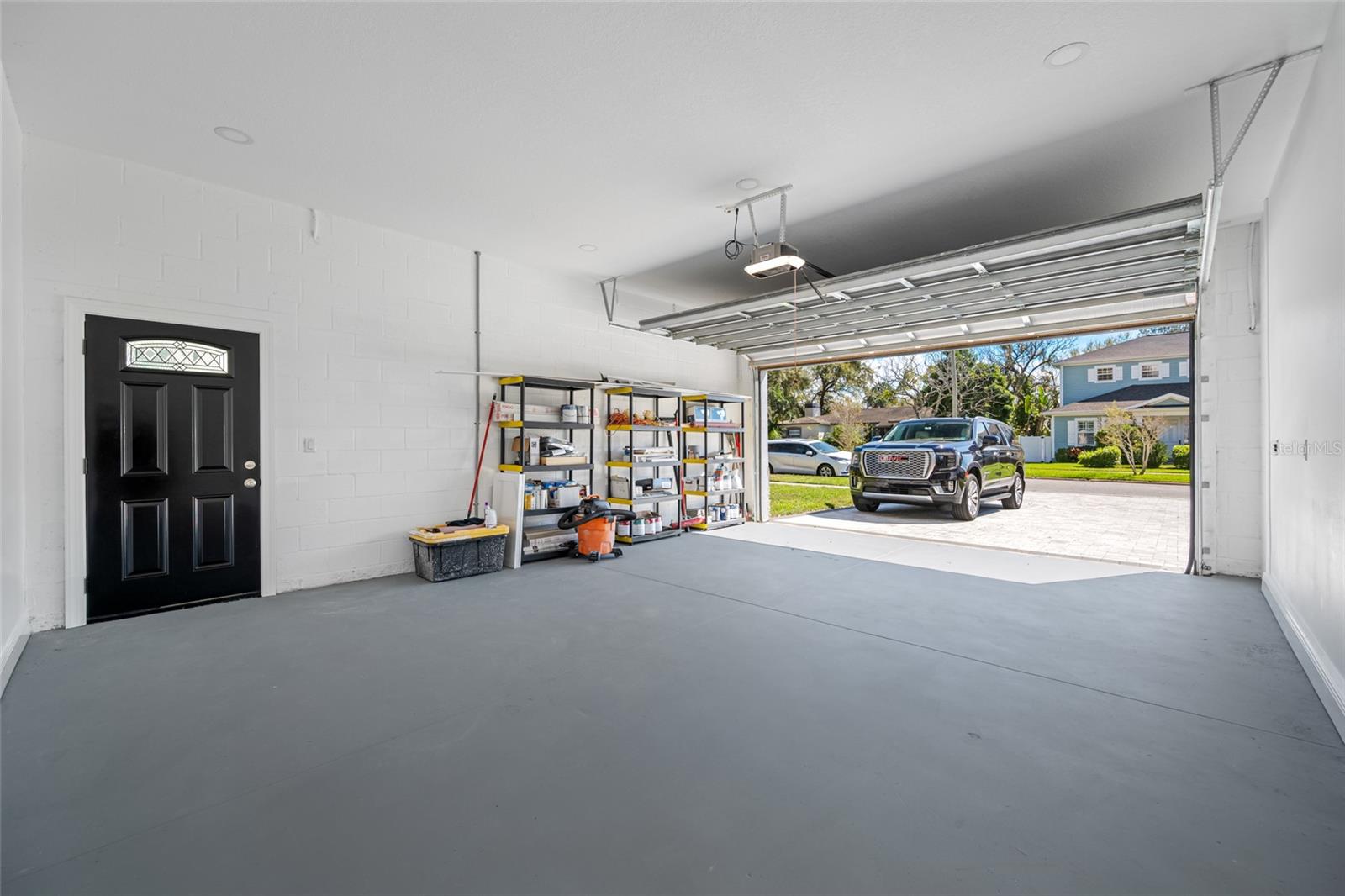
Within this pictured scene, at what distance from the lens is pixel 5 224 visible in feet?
10.3

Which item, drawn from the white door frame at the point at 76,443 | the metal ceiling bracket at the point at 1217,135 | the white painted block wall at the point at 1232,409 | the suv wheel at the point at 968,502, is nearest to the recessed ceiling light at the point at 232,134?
the white door frame at the point at 76,443

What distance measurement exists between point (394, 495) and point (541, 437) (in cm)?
151

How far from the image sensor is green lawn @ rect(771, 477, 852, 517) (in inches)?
408

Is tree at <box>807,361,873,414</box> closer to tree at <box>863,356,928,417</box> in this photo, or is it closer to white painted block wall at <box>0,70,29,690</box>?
tree at <box>863,356,928,417</box>

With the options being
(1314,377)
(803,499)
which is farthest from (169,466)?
(803,499)

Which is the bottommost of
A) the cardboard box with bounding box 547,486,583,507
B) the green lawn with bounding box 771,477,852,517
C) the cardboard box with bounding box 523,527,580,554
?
the green lawn with bounding box 771,477,852,517

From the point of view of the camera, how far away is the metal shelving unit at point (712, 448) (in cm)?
788

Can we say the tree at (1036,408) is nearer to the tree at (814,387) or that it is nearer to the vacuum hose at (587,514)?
the tree at (814,387)

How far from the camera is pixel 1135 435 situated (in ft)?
52.0

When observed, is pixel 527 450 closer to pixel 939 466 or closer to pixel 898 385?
pixel 939 466

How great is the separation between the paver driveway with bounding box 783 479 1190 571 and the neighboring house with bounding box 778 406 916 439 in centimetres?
728

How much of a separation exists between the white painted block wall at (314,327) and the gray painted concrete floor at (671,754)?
40.6 inches

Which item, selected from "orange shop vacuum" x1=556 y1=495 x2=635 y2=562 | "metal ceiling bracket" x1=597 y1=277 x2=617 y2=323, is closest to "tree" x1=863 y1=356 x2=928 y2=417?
"metal ceiling bracket" x1=597 y1=277 x2=617 y2=323

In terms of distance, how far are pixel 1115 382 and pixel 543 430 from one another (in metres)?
21.2
